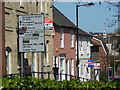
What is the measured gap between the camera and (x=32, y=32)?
962 centimetres

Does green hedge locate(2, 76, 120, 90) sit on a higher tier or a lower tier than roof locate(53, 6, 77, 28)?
lower

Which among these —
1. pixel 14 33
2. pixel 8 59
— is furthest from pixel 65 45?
pixel 8 59

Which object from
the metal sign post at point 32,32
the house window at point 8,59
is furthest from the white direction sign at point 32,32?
the house window at point 8,59

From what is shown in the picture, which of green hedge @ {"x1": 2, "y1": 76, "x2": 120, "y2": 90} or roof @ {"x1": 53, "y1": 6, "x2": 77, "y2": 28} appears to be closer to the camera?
green hedge @ {"x1": 2, "y1": 76, "x2": 120, "y2": 90}

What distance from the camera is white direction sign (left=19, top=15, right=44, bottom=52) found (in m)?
9.49

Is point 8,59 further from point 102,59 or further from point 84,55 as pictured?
point 102,59

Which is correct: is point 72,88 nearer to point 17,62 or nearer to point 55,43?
point 17,62

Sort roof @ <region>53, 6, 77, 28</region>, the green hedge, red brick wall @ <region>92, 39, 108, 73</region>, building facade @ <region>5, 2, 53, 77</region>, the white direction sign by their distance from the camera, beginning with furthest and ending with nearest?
red brick wall @ <region>92, 39, 108, 73</region> → roof @ <region>53, 6, 77, 28</region> → building facade @ <region>5, 2, 53, 77</region> → the white direction sign → the green hedge

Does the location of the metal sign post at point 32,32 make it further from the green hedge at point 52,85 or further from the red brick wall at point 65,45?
the red brick wall at point 65,45

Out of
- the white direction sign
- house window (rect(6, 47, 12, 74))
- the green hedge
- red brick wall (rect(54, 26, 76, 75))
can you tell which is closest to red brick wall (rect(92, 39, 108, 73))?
red brick wall (rect(54, 26, 76, 75))

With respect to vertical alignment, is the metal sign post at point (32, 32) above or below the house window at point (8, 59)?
above

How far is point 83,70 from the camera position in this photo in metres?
28.0

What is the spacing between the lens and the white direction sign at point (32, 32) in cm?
949

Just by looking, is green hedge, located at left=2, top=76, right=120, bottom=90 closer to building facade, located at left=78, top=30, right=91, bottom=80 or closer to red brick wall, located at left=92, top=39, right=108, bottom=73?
building facade, located at left=78, top=30, right=91, bottom=80
